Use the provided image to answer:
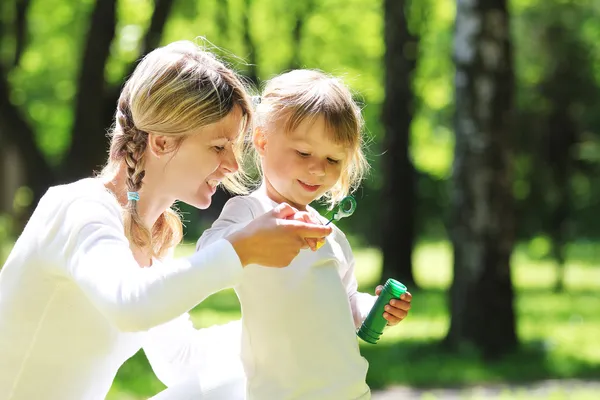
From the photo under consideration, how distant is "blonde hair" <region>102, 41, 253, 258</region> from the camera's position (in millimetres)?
2512

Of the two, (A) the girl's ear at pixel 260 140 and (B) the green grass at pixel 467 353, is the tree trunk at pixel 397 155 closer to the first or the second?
(B) the green grass at pixel 467 353

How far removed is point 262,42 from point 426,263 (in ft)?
25.3

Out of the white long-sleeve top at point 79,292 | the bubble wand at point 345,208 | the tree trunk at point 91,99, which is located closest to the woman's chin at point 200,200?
the white long-sleeve top at point 79,292

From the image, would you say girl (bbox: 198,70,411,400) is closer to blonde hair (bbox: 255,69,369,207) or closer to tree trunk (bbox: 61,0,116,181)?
blonde hair (bbox: 255,69,369,207)

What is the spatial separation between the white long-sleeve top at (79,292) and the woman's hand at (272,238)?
0.12ft

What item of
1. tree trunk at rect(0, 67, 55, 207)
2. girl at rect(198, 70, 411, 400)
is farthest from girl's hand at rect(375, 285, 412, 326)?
tree trunk at rect(0, 67, 55, 207)

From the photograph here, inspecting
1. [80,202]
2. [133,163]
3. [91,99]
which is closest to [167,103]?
[133,163]

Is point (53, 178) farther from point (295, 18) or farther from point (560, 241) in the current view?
point (295, 18)

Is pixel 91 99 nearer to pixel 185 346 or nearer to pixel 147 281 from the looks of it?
pixel 185 346

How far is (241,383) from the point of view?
2670 mm

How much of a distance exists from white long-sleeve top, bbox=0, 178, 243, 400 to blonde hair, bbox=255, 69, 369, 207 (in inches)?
19.8

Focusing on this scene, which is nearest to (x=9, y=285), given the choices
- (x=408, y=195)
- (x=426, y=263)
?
(x=408, y=195)

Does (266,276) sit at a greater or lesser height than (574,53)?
greater

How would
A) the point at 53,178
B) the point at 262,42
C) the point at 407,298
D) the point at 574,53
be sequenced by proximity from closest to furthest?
1. the point at 407,298
2. the point at 53,178
3. the point at 574,53
4. the point at 262,42
